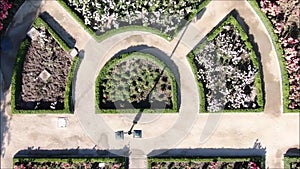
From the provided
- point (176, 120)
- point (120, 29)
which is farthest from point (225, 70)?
point (120, 29)

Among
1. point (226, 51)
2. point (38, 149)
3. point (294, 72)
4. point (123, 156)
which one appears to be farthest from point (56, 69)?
point (294, 72)

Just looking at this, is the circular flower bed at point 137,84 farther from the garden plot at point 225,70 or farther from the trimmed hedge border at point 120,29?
the garden plot at point 225,70

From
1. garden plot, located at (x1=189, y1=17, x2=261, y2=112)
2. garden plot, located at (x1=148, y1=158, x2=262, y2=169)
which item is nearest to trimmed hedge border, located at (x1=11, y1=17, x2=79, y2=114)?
garden plot, located at (x1=148, y1=158, x2=262, y2=169)

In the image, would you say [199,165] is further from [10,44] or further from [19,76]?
[10,44]

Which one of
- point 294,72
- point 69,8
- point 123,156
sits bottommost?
point 123,156

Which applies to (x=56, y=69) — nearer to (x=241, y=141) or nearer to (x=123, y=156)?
(x=123, y=156)

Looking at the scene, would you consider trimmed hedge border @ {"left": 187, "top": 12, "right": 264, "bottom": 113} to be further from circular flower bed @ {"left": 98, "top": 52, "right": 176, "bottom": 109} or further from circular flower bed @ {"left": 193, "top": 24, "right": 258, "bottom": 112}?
circular flower bed @ {"left": 98, "top": 52, "right": 176, "bottom": 109}
